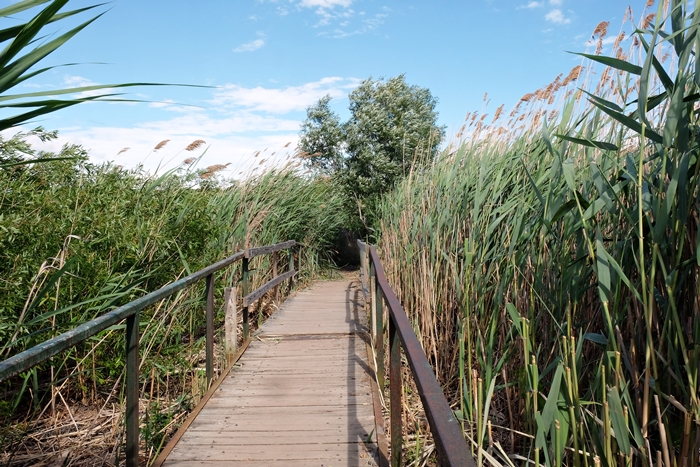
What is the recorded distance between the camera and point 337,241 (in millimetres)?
14453

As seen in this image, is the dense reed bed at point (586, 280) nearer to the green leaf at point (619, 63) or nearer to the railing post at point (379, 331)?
the green leaf at point (619, 63)

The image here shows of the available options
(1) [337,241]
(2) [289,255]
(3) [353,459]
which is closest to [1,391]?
(3) [353,459]

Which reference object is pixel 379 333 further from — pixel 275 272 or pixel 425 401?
pixel 275 272

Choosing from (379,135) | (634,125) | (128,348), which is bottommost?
(128,348)

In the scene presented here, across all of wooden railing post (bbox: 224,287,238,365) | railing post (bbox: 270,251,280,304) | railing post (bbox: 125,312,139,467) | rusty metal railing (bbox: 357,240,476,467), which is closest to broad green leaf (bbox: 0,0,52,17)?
railing post (bbox: 125,312,139,467)

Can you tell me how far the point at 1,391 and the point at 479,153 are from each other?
3686 mm

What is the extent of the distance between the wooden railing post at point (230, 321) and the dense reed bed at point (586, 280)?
139cm

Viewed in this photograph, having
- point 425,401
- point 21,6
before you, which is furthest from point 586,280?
point 21,6

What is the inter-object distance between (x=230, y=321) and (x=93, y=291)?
1092 millimetres

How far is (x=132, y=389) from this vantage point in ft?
7.33

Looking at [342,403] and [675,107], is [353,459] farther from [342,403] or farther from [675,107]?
[675,107]

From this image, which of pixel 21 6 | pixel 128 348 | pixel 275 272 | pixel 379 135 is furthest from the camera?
pixel 379 135

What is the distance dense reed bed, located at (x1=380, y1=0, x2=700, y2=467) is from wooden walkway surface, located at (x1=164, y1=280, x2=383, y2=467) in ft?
1.93

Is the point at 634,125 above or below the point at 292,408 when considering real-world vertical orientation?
above
